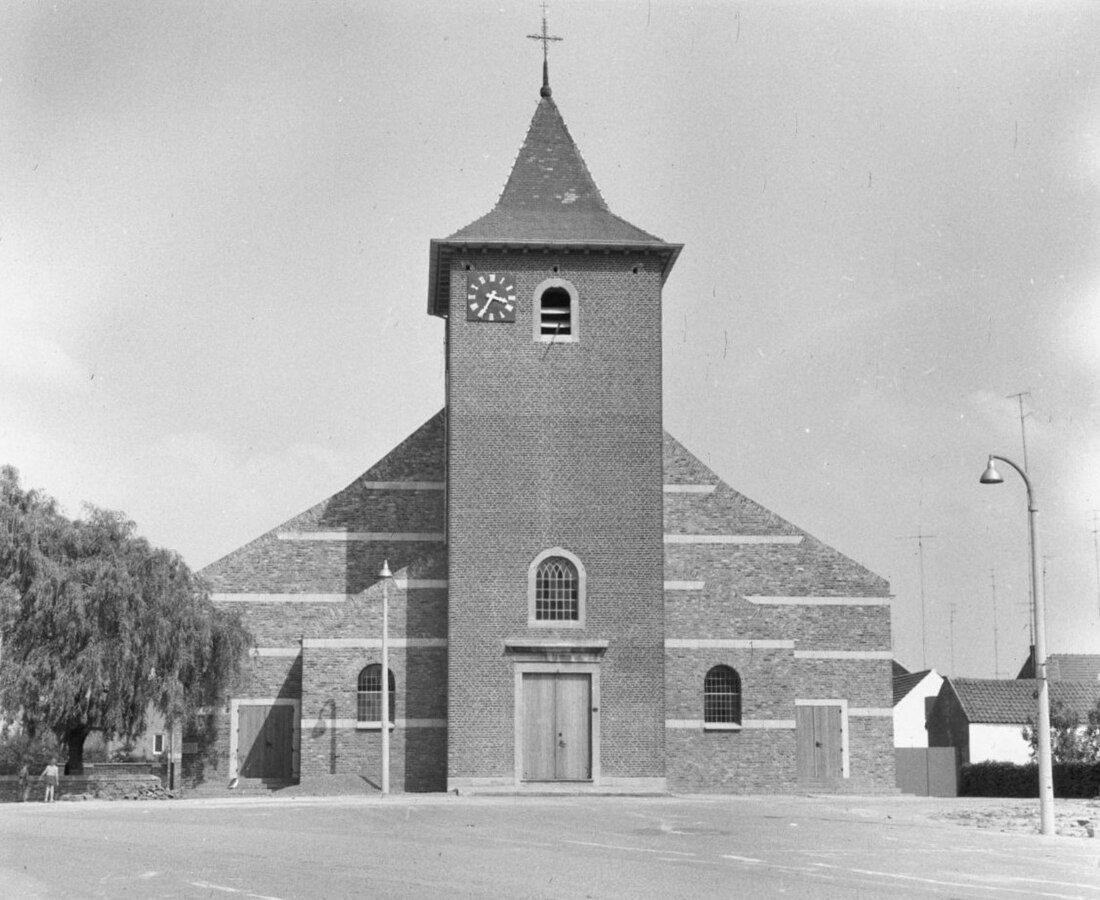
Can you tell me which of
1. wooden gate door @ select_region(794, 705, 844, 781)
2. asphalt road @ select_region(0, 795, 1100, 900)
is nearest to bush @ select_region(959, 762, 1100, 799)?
wooden gate door @ select_region(794, 705, 844, 781)

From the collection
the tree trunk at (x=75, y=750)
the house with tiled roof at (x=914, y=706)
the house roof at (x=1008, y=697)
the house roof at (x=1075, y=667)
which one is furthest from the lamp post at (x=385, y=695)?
the house with tiled roof at (x=914, y=706)

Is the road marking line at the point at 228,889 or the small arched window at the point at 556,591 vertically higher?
the small arched window at the point at 556,591

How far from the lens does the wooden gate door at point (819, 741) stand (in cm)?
3994

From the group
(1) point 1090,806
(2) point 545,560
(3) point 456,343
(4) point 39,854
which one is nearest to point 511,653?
(2) point 545,560

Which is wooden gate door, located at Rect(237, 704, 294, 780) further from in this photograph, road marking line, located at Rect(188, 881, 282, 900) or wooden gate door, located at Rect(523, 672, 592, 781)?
road marking line, located at Rect(188, 881, 282, 900)

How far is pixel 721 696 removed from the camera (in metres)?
37.6

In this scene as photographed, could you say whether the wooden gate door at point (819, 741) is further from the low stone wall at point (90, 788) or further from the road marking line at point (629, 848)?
the road marking line at point (629, 848)

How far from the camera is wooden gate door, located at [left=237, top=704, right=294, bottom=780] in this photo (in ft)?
129

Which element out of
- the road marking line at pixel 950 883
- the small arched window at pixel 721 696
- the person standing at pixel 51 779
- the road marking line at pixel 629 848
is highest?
the small arched window at pixel 721 696

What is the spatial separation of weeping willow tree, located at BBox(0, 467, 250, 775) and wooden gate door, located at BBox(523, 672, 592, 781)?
8.08m

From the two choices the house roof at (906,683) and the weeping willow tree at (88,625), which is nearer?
the weeping willow tree at (88,625)

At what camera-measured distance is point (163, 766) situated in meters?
37.9

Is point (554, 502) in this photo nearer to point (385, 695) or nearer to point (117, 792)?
point (385, 695)

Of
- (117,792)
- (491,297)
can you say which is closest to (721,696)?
(491,297)
